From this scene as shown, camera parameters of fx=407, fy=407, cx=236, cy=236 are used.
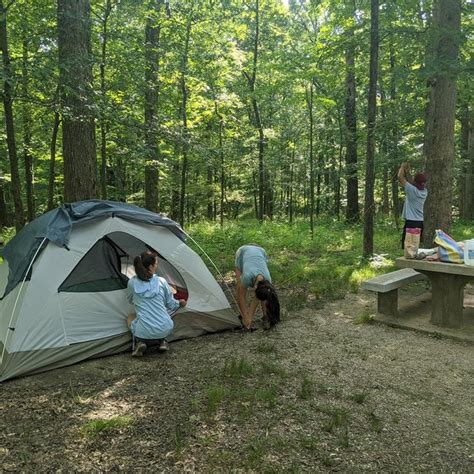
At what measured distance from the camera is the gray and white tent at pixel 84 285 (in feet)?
14.0

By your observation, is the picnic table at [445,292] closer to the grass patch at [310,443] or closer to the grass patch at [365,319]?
the grass patch at [365,319]

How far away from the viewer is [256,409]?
3.43m

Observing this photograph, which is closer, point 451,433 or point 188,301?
point 451,433

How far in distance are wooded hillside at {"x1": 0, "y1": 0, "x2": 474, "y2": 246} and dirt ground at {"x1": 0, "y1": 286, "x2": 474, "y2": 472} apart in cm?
331

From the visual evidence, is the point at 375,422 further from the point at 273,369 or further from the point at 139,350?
the point at 139,350

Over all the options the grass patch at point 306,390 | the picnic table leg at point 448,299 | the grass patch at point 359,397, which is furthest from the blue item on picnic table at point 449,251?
the grass patch at point 306,390

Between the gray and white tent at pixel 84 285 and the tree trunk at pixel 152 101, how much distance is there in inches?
94.1

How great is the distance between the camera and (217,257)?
972 cm

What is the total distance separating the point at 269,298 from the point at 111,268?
2075mm

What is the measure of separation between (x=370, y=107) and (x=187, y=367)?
6444mm

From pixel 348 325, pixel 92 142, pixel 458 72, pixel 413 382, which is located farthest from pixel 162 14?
pixel 413 382

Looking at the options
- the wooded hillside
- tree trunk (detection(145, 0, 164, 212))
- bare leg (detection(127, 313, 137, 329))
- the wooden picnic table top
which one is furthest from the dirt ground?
tree trunk (detection(145, 0, 164, 212))

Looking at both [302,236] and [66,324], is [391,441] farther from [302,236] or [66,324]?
[302,236]

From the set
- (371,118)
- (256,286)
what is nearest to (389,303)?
(256,286)
